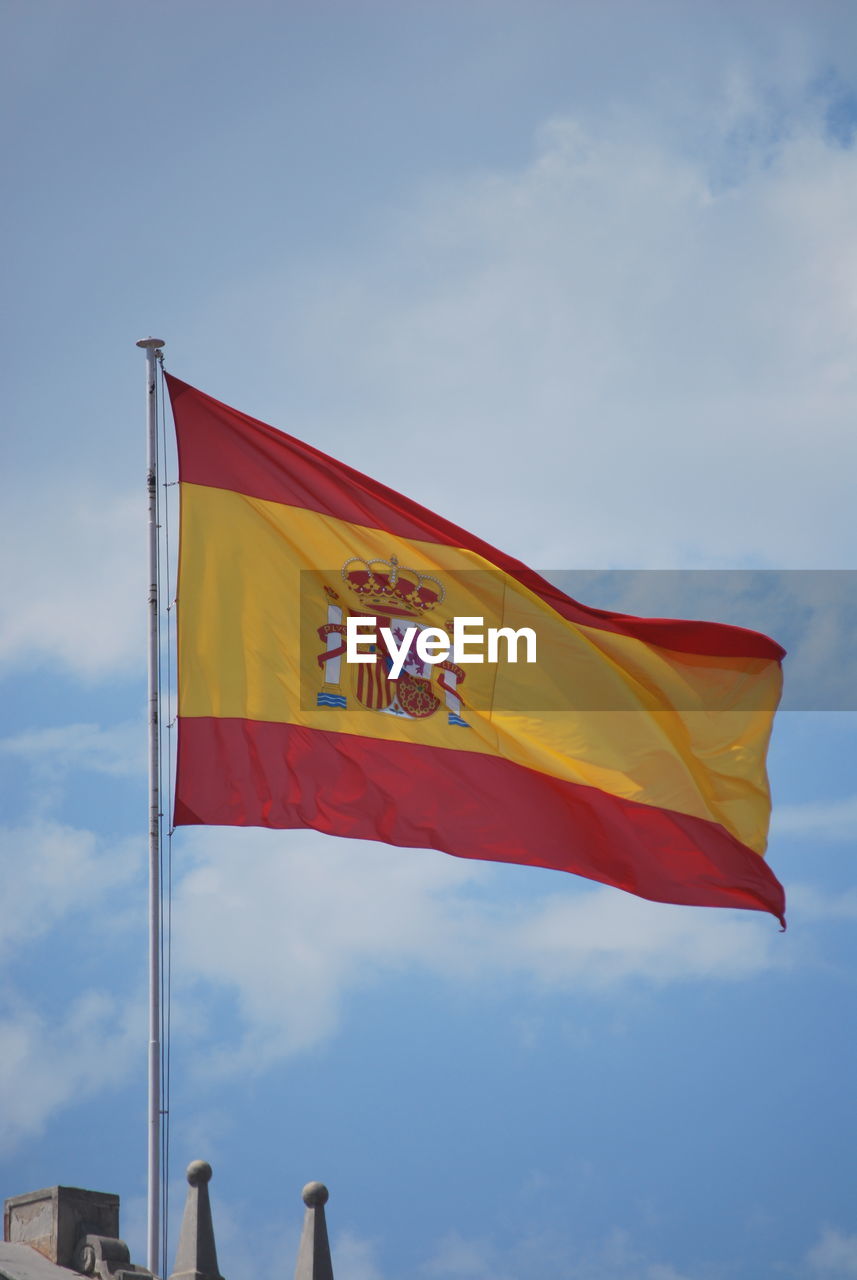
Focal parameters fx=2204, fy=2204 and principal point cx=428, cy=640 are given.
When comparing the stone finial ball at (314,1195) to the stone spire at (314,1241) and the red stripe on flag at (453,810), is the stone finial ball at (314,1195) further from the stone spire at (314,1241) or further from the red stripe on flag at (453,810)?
the red stripe on flag at (453,810)

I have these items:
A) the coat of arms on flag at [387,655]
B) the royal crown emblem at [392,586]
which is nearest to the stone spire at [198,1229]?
the coat of arms on flag at [387,655]

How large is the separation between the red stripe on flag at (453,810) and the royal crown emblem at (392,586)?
6.81ft

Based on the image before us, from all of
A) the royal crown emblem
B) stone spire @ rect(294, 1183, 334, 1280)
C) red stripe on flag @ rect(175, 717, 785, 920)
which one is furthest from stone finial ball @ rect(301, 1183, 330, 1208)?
the royal crown emblem

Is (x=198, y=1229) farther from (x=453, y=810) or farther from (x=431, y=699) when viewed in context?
(x=431, y=699)

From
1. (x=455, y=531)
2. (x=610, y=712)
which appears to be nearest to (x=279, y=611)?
(x=455, y=531)

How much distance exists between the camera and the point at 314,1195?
27.5 meters

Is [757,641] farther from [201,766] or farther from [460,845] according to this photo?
[201,766]

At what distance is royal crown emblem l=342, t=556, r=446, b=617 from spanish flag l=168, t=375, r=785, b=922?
32mm

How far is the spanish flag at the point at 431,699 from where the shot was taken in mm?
29422

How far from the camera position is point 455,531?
3194cm

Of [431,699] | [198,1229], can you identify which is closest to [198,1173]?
[198,1229]

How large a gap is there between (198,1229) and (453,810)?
655 cm

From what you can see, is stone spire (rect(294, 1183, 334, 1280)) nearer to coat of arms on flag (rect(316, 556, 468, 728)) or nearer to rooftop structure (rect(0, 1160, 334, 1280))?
rooftop structure (rect(0, 1160, 334, 1280))

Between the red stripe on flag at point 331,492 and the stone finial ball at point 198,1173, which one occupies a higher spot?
the red stripe on flag at point 331,492
